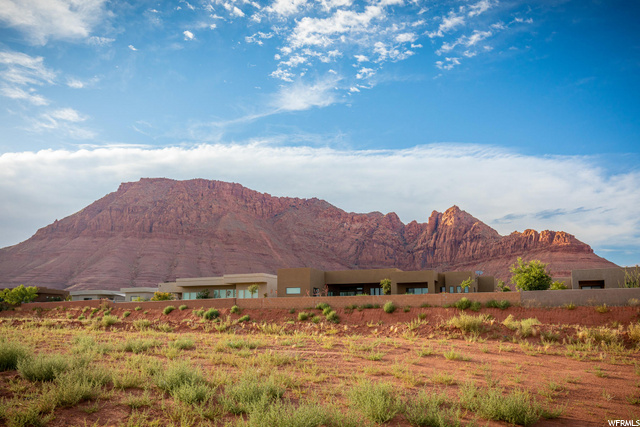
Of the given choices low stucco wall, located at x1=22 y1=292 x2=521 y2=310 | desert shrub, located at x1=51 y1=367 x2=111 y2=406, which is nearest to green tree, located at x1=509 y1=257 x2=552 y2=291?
low stucco wall, located at x1=22 y1=292 x2=521 y2=310

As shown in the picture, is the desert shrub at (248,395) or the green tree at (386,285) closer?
the desert shrub at (248,395)

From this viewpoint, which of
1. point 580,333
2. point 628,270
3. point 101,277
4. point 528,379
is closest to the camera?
point 528,379

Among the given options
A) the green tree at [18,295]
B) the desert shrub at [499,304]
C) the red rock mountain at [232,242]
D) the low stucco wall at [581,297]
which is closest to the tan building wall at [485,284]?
the low stucco wall at [581,297]

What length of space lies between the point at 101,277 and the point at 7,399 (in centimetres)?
10037

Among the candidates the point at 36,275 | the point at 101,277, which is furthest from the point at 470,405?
the point at 36,275

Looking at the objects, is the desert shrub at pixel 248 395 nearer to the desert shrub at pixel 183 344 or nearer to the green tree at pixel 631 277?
the desert shrub at pixel 183 344

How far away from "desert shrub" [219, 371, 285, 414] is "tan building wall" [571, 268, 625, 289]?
41069 mm

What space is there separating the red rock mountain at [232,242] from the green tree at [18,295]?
3349 centimetres

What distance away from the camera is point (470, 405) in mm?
8516

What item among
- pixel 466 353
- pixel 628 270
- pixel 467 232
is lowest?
pixel 466 353

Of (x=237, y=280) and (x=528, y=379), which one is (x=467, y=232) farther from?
(x=528, y=379)

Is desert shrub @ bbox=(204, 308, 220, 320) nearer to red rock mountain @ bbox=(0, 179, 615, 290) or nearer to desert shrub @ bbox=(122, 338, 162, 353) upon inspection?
desert shrub @ bbox=(122, 338, 162, 353)

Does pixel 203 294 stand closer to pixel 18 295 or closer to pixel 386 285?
pixel 18 295

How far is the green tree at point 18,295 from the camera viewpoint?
189ft
